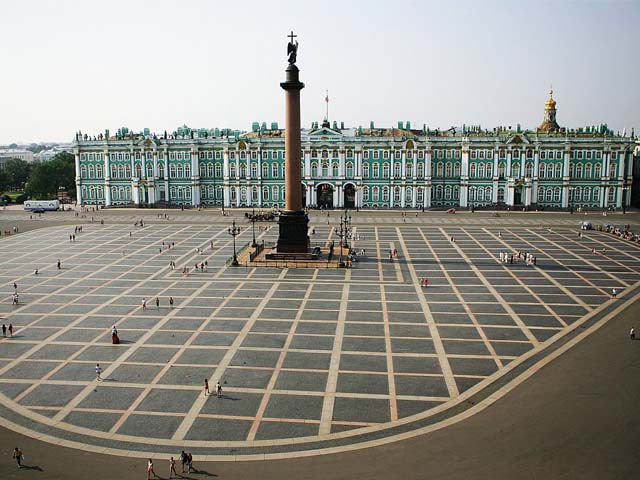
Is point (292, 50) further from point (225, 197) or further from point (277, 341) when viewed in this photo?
point (225, 197)

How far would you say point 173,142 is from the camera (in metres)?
111

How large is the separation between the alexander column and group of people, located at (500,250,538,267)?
18547mm

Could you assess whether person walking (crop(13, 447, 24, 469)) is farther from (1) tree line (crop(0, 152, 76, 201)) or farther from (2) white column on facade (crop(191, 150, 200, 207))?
(1) tree line (crop(0, 152, 76, 201))

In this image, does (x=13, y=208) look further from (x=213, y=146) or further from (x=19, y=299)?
(x=19, y=299)

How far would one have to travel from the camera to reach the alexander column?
187 feet

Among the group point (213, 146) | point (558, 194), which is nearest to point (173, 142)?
point (213, 146)

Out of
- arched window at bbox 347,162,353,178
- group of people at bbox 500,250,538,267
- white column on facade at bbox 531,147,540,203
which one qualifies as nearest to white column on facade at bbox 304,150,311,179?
arched window at bbox 347,162,353,178

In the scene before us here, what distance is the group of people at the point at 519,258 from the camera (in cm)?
5675

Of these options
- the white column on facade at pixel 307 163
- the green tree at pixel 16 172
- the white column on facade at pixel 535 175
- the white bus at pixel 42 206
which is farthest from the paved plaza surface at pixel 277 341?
the green tree at pixel 16 172

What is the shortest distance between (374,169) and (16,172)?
335ft

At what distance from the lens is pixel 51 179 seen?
124438 mm

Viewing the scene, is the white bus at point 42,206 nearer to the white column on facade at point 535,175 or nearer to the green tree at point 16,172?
the green tree at point 16,172

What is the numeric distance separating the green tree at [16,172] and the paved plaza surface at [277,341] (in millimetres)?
105789

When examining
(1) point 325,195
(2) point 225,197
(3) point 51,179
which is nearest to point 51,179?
(3) point 51,179
